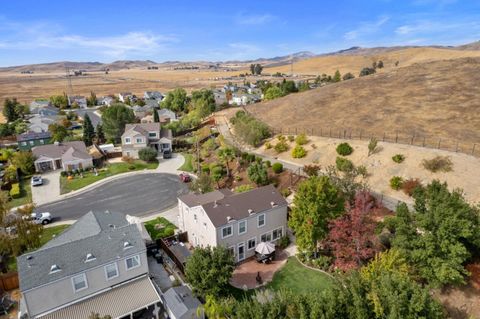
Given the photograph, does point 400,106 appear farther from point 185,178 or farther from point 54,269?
point 54,269

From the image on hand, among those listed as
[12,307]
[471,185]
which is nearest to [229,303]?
[12,307]

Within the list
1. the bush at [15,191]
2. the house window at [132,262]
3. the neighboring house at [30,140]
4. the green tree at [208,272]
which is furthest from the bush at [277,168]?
the neighboring house at [30,140]

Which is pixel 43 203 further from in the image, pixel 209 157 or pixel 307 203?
pixel 307 203

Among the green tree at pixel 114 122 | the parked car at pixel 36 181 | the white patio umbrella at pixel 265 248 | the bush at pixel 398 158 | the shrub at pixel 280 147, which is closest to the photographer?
the white patio umbrella at pixel 265 248

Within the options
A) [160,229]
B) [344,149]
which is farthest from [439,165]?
[160,229]

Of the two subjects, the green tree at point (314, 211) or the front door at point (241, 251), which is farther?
the front door at point (241, 251)

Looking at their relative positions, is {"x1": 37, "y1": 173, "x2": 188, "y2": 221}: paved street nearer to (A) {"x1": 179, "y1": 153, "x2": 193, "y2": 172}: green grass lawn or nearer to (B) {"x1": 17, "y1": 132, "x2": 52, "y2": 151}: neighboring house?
(A) {"x1": 179, "y1": 153, "x2": 193, "y2": 172}: green grass lawn

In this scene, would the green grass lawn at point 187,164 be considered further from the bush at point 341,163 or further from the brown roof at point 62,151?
the bush at point 341,163
